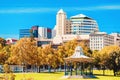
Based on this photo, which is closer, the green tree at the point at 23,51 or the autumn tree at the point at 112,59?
the autumn tree at the point at 112,59

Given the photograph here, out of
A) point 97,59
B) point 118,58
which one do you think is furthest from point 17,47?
point 118,58

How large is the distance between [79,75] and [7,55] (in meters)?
45.0

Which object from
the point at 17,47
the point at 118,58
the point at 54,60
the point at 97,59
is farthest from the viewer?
the point at 54,60

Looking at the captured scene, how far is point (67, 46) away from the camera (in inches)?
4203

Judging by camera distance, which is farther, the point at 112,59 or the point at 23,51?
the point at 23,51

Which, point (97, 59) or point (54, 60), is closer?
point (97, 59)

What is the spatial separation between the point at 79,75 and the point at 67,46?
36.9m

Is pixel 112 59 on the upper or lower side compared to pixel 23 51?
lower

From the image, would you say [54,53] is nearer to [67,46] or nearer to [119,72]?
[67,46]

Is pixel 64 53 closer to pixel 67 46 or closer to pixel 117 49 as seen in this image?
pixel 67 46

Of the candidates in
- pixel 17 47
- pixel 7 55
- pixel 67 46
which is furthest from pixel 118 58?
pixel 7 55

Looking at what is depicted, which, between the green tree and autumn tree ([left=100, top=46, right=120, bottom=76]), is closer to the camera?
autumn tree ([left=100, top=46, right=120, bottom=76])

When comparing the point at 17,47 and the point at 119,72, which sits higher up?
the point at 17,47

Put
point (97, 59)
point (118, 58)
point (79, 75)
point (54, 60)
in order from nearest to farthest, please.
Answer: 1. point (79, 75)
2. point (118, 58)
3. point (97, 59)
4. point (54, 60)
